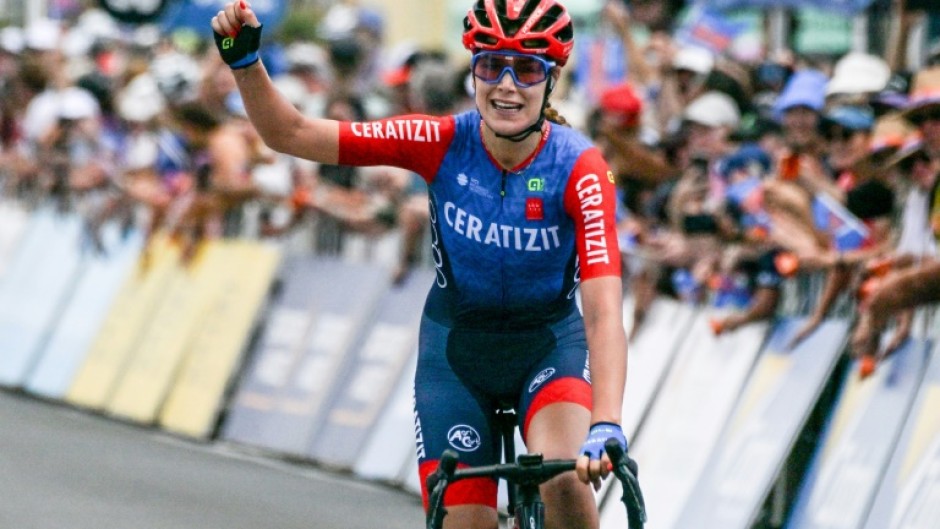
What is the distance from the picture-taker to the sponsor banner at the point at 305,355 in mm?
12945

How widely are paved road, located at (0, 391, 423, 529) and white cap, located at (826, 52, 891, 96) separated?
3.37 meters

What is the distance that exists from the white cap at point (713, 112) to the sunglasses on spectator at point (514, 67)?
5.59m

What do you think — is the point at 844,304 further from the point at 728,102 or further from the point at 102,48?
the point at 102,48

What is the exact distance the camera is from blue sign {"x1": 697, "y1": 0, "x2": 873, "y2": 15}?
40.5 feet

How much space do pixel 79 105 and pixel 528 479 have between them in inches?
491

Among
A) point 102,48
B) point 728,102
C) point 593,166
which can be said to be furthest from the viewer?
point 102,48

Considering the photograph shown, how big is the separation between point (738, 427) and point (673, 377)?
2.62 feet

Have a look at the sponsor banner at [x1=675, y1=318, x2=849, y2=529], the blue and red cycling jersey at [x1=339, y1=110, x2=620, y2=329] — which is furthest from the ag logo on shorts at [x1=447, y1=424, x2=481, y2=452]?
the sponsor banner at [x1=675, y1=318, x2=849, y2=529]

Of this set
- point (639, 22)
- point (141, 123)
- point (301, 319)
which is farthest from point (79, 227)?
point (639, 22)

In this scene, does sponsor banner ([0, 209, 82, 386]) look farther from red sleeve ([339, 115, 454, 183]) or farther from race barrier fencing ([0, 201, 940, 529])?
red sleeve ([339, 115, 454, 183])

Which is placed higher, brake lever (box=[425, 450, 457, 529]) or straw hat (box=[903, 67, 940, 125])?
straw hat (box=[903, 67, 940, 125])

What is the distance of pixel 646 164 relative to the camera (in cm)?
1150

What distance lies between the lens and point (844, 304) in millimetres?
9562

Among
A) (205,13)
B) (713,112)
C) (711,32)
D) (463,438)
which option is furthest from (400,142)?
(205,13)
